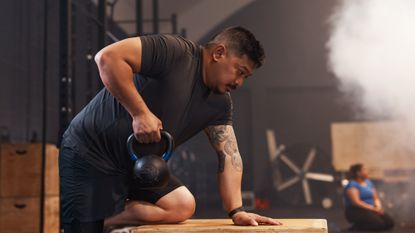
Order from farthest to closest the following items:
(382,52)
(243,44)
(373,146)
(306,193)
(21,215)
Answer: (306,193)
(373,146)
(382,52)
(21,215)
(243,44)

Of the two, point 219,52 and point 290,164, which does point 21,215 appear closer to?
point 219,52

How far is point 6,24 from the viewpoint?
16.3 feet

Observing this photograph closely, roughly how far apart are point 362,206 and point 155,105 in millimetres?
4806

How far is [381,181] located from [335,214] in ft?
3.11

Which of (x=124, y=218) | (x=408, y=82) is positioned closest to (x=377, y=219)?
(x=408, y=82)

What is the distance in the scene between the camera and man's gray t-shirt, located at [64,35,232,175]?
2318mm

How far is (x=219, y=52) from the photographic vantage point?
7.77 ft

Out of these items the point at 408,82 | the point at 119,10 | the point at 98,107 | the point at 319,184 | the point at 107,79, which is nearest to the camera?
the point at 107,79

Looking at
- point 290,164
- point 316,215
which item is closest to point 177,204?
point 316,215

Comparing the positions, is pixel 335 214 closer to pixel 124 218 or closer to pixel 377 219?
pixel 377 219

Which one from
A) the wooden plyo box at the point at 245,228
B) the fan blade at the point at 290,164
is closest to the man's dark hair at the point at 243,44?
the wooden plyo box at the point at 245,228

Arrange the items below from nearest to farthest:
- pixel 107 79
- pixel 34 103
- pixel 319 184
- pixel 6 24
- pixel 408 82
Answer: pixel 107 79
pixel 6 24
pixel 34 103
pixel 408 82
pixel 319 184

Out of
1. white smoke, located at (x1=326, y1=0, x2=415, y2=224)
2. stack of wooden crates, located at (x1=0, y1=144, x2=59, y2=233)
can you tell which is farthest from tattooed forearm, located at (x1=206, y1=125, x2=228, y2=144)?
white smoke, located at (x1=326, y1=0, x2=415, y2=224)

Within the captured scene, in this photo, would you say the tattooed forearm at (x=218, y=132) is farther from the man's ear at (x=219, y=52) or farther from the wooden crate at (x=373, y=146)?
the wooden crate at (x=373, y=146)
